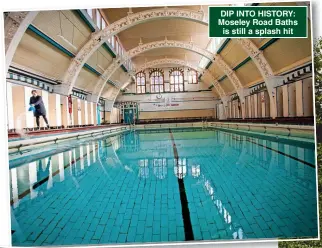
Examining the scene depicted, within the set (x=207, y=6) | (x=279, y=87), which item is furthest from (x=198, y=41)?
(x=207, y=6)

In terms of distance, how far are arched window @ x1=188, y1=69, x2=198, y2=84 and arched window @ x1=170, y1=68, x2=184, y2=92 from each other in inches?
24.9

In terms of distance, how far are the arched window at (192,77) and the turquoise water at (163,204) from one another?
11.2m

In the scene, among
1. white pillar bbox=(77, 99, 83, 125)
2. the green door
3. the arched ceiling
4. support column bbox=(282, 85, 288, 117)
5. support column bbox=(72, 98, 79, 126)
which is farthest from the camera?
the green door

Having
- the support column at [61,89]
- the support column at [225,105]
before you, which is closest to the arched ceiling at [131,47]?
the support column at [61,89]

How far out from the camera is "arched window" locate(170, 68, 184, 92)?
45.2 feet

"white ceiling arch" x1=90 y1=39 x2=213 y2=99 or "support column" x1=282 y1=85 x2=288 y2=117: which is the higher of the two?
"white ceiling arch" x1=90 y1=39 x2=213 y2=99

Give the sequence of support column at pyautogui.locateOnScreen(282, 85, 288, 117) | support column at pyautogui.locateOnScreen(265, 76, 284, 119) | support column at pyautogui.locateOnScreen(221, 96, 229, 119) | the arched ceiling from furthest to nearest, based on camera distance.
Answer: support column at pyautogui.locateOnScreen(221, 96, 229, 119) → support column at pyautogui.locateOnScreen(265, 76, 284, 119) → support column at pyautogui.locateOnScreen(282, 85, 288, 117) → the arched ceiling

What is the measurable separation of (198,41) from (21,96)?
11.0 metres

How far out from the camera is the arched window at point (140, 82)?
534 inches

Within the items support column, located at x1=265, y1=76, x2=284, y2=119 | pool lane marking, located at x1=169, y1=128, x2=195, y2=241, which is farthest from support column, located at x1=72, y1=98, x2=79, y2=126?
pool lane marking, located at x1=169, y1=128, x2=195, y2=241

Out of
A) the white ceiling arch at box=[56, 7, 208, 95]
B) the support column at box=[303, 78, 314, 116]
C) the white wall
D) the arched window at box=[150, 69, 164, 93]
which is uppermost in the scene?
the white ceiling arch at box=[56, 7, 208, 95]

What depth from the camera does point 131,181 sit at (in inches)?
139

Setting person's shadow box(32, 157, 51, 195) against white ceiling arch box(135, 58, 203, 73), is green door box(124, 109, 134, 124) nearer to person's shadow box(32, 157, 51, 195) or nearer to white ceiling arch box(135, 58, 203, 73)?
white ceiling arch box(135, 58, 203, 73)

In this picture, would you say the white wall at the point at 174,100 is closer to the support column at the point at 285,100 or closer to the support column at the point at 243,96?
the support column at the point at 243,96
